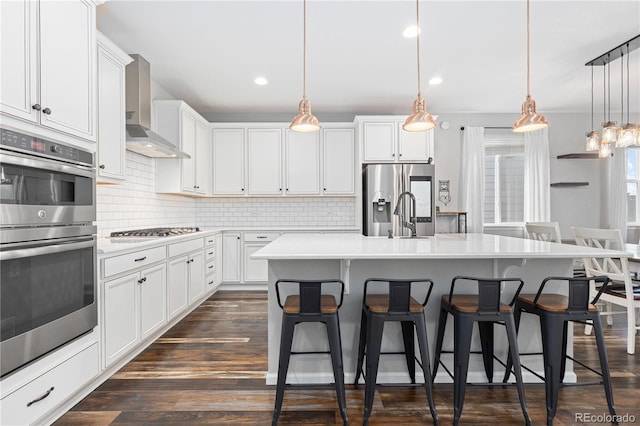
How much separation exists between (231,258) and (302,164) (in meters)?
1.72

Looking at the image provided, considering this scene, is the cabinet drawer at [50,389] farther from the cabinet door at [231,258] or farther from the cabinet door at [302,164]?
the cabinet door at [302,164]

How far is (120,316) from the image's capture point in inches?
96.4

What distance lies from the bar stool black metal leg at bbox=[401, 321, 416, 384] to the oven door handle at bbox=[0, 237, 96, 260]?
1.98 metres

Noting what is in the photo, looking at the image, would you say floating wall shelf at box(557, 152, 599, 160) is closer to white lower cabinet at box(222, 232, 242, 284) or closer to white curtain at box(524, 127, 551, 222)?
white curtain at box(524, 127, 551, 222)

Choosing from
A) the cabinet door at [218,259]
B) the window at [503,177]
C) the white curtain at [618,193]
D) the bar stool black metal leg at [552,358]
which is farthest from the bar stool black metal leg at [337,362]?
the white curtain at [618,193]

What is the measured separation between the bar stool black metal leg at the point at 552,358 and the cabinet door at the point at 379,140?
3413mm

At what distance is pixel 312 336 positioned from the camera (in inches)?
92.1

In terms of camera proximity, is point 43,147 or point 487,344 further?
point 487,344

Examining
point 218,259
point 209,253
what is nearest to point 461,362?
point 209,253

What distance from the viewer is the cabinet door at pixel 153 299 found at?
278cm

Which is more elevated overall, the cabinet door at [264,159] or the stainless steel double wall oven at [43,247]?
the cabinet door at [264,159]

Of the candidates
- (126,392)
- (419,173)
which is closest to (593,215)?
(419,173)

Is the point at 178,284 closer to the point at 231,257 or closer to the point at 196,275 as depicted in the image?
the point at 196,275

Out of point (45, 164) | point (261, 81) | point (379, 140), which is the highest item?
point (261, 81)
